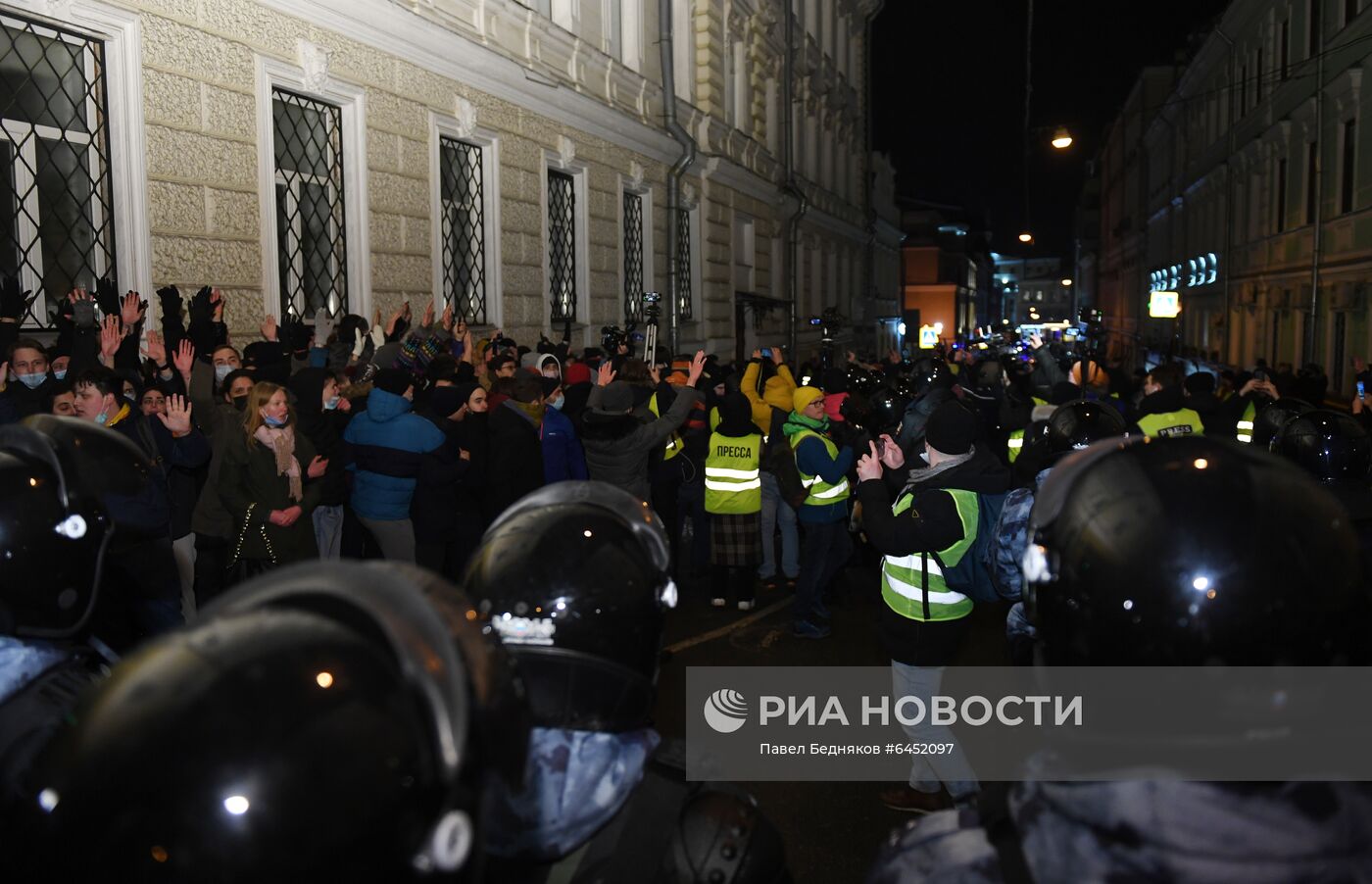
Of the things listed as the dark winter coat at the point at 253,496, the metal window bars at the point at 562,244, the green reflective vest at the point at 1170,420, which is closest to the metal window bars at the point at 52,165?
the dark winter coat at the point at 253,496

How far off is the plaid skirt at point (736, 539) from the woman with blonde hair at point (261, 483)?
322cm

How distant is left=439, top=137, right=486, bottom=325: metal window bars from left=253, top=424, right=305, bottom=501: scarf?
630cm

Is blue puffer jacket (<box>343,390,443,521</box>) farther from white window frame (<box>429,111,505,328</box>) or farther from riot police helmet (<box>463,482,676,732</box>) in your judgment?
white window frame (<box>429,111,505,328</box>)

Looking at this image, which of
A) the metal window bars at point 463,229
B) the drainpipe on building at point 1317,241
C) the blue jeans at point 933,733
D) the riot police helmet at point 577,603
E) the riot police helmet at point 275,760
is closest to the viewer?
the riot police helmet at point 275,760

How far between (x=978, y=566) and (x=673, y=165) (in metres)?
15.8

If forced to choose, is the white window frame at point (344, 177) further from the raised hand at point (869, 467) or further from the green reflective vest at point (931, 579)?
the green reflective vest at point (931, 579)

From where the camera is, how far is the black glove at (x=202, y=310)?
23.1ft

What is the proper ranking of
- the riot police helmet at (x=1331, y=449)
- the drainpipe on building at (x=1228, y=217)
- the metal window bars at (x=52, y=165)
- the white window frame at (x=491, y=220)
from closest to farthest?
the riot police helmet at (x=1331, y=449), the metal window bars at (x=52, y=165), the white window frame at (x=491, y=220), the drainpipe on building at (x=1228, y=217)

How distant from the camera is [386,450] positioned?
6.56 m

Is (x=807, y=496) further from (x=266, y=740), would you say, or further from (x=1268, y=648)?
(x=266, y=740)

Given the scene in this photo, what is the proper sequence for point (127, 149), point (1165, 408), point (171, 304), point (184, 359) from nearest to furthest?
point (184, 359) → point (171, 304) → point (127, 149) → point (1165, 408)

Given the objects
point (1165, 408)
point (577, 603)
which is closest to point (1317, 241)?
point (1165, 408)

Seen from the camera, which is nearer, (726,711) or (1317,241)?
(726,711)

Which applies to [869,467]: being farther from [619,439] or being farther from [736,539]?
[736,539]
